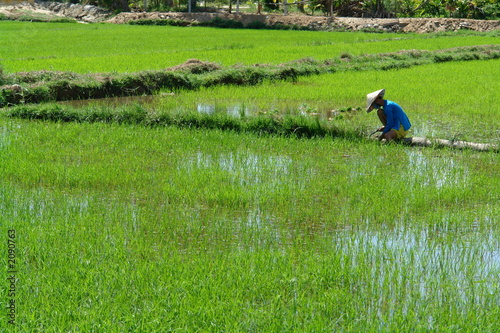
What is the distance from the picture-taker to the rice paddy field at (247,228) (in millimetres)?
2930

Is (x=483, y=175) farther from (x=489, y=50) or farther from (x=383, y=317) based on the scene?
(x=489, y=50)

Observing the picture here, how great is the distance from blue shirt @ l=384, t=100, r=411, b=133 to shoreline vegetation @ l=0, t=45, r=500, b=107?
4.86m

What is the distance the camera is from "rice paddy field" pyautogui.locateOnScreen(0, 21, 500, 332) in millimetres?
2930

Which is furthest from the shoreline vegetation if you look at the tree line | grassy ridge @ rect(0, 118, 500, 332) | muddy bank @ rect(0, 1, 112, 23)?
muddy bank @ rect(0, 1, 112, 23)

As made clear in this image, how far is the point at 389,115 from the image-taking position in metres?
6.32

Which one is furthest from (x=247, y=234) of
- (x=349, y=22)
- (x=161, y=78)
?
(x=349, y=22)

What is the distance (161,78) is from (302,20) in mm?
17716

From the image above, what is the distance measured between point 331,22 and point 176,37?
8.36 m

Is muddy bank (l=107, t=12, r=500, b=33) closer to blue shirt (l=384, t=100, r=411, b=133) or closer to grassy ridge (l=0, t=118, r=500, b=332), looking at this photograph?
blue shirt (l=384, t=100, r=411, b=133)

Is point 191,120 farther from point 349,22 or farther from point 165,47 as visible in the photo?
point 349,22

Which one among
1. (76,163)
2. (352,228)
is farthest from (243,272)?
(76,163)

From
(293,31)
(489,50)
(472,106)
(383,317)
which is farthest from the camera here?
(293,31)

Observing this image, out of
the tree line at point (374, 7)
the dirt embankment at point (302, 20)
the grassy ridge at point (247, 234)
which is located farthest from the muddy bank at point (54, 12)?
the grassy ridge at point (247, 234)

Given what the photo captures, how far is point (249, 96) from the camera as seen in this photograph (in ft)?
32.1
